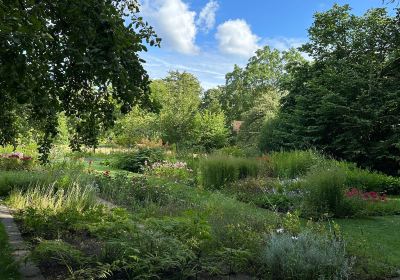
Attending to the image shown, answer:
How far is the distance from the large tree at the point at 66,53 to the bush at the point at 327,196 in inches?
191

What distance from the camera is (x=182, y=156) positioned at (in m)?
19.1

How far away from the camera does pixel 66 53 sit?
3.77 m

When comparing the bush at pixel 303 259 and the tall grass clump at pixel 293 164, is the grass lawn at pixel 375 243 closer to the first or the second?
the bush at pixel 303 259

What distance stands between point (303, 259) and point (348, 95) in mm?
16211

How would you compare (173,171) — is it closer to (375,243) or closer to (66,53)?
(375,243)

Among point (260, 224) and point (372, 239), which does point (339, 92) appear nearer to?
point (372, 239)

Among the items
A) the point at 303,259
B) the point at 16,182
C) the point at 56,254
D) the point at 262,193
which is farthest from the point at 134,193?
the point at 303,259

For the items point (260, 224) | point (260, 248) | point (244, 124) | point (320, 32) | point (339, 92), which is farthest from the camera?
point (244, 124)

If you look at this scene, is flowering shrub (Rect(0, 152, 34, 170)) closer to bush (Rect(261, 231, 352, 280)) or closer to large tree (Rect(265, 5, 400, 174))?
bush (Rect(261, 231, 352, 280))

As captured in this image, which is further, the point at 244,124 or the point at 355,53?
the point at 244,124

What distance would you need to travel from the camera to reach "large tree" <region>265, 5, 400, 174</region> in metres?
17.4

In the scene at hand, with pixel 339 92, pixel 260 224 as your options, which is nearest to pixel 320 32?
pixel 339 92

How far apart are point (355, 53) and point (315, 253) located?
19.3m

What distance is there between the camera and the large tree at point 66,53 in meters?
2.82
